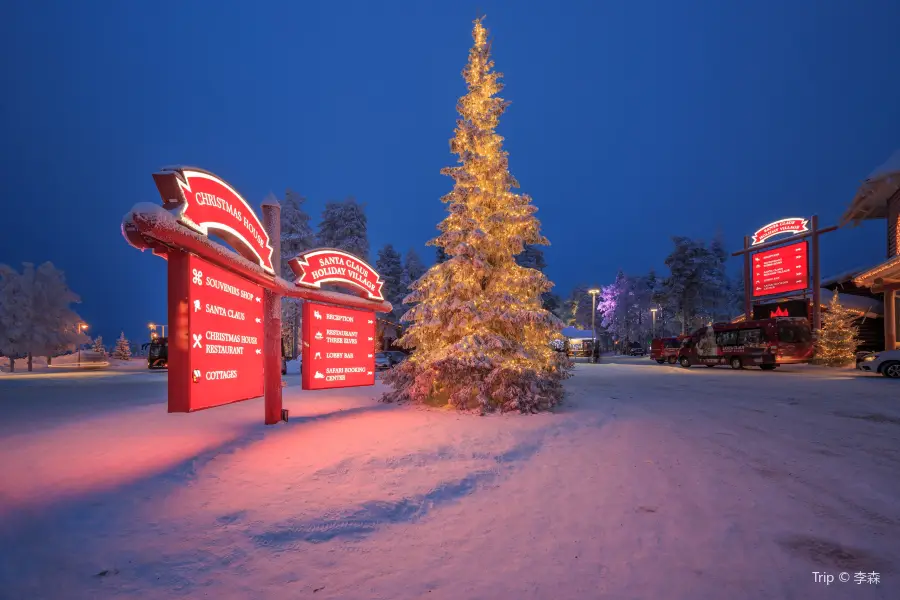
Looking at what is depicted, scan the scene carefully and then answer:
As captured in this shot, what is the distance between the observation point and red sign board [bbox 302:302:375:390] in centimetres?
1037

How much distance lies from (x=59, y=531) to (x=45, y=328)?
54820 millimetres

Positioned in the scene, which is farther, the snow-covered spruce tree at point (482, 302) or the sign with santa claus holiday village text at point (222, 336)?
the snow-covered spruce tree at point (482, 302)

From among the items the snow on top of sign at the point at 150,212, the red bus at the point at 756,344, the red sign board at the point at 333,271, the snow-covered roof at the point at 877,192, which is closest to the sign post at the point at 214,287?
the snow on top of sign at the point at 150,212

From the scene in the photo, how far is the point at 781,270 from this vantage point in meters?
32.1

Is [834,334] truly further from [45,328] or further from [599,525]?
[45,328]

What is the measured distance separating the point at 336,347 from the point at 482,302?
3.82 metres

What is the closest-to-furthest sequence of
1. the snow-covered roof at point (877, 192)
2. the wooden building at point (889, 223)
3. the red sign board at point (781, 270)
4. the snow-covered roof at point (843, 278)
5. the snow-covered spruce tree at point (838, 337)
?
1. the wooden building at point (889, 223)
2. the snow-covered roof at point (877, 192)
3. the snow-covered spruce tree at point (838, 337)
4. the snow-covered roof at point (843, 278)
5. the red sign board at point (781, 270)

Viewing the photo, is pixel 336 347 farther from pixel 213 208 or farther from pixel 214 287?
pixel 213 208

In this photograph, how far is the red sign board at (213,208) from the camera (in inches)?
214

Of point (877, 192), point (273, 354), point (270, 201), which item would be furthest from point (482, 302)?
point (877, 192)

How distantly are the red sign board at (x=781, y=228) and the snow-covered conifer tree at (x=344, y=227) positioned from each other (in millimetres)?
30003

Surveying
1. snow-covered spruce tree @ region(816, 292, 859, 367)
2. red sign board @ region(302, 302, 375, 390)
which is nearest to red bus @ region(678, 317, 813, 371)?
snow-covered spruce tree @ region(816, 292, 859, 367)

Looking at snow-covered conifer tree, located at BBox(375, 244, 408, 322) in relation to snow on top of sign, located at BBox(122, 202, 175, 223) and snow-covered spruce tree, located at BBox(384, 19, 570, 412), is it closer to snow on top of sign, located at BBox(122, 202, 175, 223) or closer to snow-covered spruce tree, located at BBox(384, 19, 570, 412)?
snow-covered spruce tree, located at BBox(384, 19, 570, 412)

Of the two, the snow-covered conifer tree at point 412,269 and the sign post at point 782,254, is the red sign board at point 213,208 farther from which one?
the snow-covered conifer tree at point 412,269
